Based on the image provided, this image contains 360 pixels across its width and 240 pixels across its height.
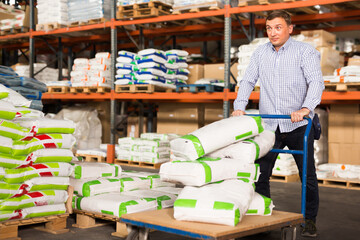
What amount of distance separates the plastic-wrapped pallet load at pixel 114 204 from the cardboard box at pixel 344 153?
4.58 m

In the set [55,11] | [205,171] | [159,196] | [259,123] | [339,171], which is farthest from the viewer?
[55,11]

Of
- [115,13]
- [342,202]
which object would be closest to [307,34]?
[342,202]

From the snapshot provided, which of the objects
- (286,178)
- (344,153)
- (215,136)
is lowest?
(286,178)

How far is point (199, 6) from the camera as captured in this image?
8.74m

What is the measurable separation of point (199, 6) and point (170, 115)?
278cm

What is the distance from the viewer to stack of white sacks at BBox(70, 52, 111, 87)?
10.2 meters

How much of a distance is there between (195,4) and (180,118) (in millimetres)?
2692

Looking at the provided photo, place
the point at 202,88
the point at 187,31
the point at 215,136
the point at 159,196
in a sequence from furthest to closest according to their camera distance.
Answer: the point at 187,31 < the point at 202,88 < the point at 159,196 < the point at 215,136

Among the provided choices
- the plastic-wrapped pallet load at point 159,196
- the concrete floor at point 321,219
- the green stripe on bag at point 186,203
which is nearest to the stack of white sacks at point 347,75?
the concrete floor at point 321,219

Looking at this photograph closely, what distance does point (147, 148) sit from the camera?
9562 mm

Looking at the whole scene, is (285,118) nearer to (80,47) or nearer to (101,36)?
(101,36)

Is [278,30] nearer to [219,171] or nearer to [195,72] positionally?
[219,171]

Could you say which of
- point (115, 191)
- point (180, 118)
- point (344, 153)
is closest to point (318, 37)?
point (344, 153)

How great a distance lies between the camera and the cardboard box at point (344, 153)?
7.84 metres
